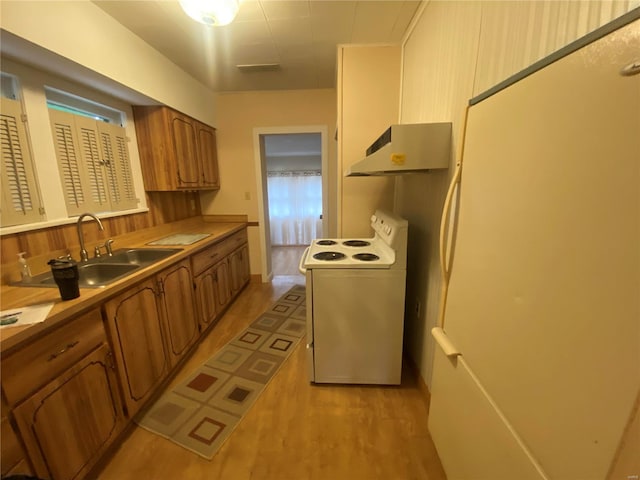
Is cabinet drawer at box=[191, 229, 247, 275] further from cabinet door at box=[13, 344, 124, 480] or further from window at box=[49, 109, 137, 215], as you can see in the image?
cabinet door at box=[13, 344, 124, 480]

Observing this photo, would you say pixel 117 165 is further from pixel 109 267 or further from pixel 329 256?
pixel 329 256

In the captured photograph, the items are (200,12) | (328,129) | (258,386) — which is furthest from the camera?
(328,129)

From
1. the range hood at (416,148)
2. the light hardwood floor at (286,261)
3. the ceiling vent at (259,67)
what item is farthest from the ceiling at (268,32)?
the light hardwood floor at (286,261)

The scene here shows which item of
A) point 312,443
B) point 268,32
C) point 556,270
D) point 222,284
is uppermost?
point 268,32

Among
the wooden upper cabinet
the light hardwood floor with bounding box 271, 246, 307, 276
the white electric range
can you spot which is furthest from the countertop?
the light hardwood floor with bounding box 271, 246, 307, 276

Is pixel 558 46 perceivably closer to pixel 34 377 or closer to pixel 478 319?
pixel 478 319

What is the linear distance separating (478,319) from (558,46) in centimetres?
85

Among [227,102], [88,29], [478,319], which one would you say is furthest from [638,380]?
[227,102]

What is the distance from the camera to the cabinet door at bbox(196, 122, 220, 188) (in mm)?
3040

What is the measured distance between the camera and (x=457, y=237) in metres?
1.05

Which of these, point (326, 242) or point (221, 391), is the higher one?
point (326, 242)

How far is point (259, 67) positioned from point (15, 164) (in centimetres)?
207

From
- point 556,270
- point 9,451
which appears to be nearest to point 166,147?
point 9,451

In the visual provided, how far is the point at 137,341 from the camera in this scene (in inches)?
61.0
